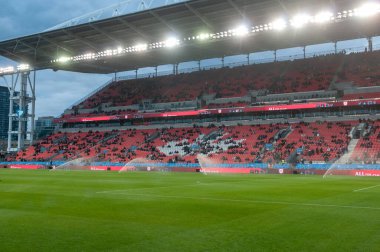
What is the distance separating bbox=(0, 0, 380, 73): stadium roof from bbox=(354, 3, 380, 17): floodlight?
0.92 metres

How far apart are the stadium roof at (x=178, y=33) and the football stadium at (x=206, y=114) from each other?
0.81 feet

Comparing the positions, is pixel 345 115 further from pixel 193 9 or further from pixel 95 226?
pixel 95 226

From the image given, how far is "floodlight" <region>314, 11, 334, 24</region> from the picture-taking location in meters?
47.7

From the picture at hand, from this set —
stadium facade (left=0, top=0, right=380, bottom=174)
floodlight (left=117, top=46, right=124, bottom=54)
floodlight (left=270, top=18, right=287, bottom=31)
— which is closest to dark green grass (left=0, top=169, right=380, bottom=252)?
stadium facade (left=0, top=0, right=380, bottom=174)

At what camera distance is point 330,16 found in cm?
4838

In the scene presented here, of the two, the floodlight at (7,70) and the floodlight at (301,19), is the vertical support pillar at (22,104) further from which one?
the floodlight at (301,19)

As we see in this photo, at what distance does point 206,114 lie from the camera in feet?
212

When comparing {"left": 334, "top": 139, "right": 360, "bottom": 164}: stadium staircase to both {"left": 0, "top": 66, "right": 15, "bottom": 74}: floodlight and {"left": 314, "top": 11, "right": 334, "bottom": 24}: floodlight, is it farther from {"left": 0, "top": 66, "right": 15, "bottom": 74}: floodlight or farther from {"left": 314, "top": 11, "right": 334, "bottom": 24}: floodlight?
{"left": 0, "top": 66, "right": 15, "bottom": 74}: floodlight

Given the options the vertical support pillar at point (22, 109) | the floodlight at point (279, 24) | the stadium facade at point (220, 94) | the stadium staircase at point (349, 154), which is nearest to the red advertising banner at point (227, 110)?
the stadium facade at point (220, 94)

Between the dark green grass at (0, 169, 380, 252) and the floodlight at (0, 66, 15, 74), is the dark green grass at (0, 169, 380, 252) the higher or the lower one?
the lower one

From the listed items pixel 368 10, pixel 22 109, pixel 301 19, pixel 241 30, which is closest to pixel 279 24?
pixel 301 19

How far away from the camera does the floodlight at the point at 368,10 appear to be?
45.5m

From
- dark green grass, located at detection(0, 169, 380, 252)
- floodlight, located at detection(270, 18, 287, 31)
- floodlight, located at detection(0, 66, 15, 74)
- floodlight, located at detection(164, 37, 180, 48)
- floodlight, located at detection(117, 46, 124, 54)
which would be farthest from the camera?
floodlight, located at detection(0, 66, 15, 74)

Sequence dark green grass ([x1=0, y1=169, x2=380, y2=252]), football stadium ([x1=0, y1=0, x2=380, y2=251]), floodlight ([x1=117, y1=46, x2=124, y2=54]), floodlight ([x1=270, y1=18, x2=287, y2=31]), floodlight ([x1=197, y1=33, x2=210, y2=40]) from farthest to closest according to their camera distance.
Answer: floodlight ([x1=117, y1=46, x2=124, y2=54])
floodlight ([x1=197, y1=33, x2=210, y2=40])
floodlight ([x1=270, y1=18, x2=287, y2=31])
football stadium ([x1=0, y1=0, x2=380, y2=251])
dark green grass ([x1=0, y1=169, x2=380, y2=252])
